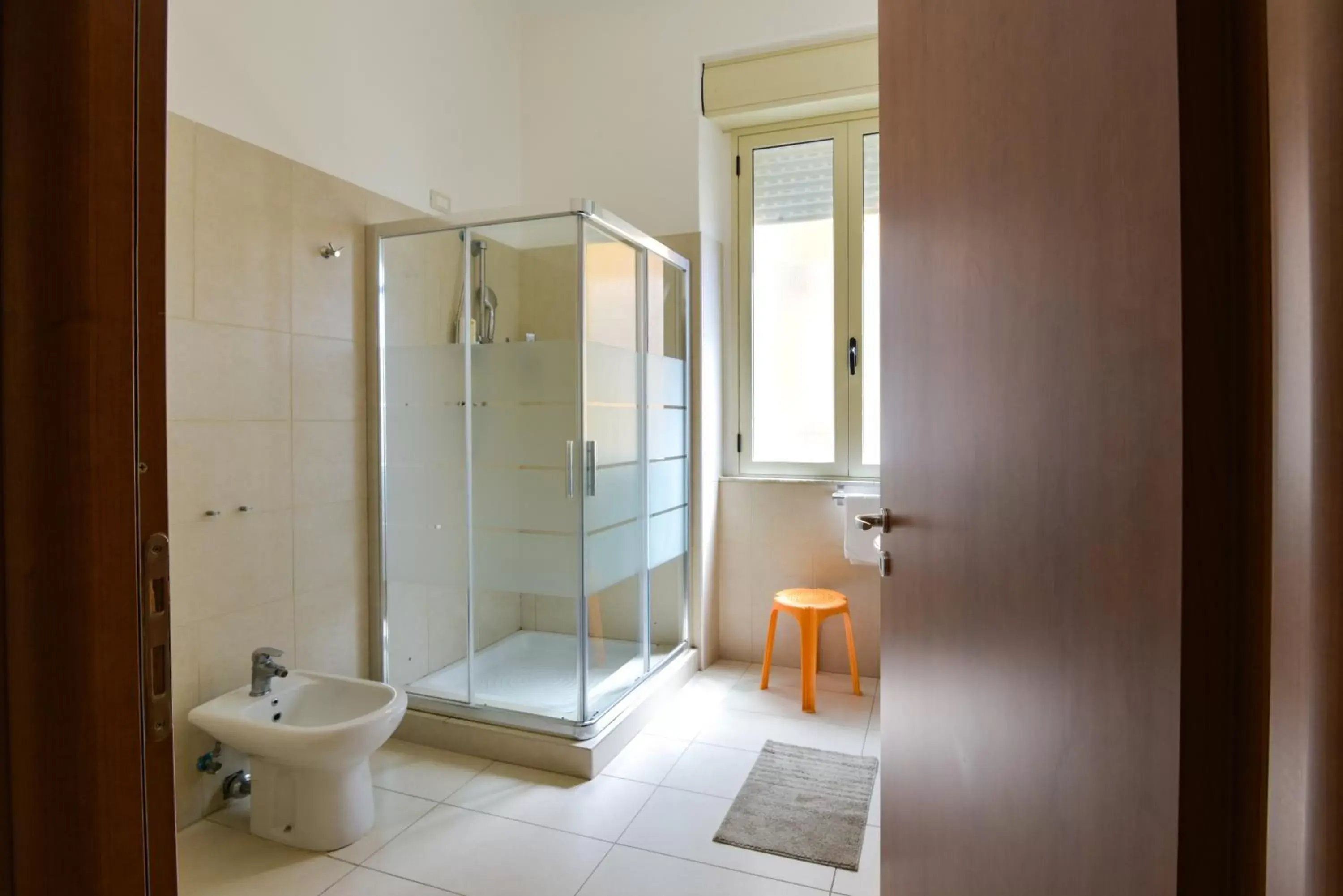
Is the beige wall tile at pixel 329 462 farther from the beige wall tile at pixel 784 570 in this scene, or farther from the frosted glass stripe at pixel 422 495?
the beige wall tile at pixel 784 570

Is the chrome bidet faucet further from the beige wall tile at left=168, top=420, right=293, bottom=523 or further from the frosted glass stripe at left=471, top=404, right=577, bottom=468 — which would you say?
the frosted glass stripe at left=471, top=404, right=577, bottom=468

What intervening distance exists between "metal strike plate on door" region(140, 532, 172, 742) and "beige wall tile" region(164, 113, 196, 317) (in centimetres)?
164

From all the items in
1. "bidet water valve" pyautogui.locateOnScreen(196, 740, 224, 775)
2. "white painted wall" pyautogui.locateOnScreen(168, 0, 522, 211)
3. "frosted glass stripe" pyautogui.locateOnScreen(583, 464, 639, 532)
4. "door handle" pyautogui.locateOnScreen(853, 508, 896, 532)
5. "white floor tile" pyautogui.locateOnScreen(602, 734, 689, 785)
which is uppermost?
"white painted wall" pyautogui.locateOnScreen(168, 0, 522, 211)

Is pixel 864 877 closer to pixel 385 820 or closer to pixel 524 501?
pixel 385 820

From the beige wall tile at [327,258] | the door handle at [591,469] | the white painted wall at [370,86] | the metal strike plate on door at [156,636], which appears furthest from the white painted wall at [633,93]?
the metal strike plate on door at [156,636]

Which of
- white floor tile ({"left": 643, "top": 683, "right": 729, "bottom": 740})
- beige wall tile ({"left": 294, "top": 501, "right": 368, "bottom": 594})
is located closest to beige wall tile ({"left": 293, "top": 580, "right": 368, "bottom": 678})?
beige wall tile ({"left": 294, "top": 501, "right": 368, "bottom": 594})

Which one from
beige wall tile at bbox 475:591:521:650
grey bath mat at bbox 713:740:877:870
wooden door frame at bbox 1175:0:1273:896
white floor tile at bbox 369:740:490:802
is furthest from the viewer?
beige wall tile at bbox 475:591:521:650

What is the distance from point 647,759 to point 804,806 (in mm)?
603

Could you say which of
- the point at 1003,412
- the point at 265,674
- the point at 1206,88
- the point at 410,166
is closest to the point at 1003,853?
the point at 1003,412

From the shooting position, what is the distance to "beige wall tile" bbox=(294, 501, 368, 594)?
2277 mm

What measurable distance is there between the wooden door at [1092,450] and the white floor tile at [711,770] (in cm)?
149

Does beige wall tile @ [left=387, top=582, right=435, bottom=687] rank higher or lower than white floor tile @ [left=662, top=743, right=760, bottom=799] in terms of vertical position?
higher

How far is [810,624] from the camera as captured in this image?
2.78 m

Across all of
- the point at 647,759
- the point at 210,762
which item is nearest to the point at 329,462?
the point at 210,762
